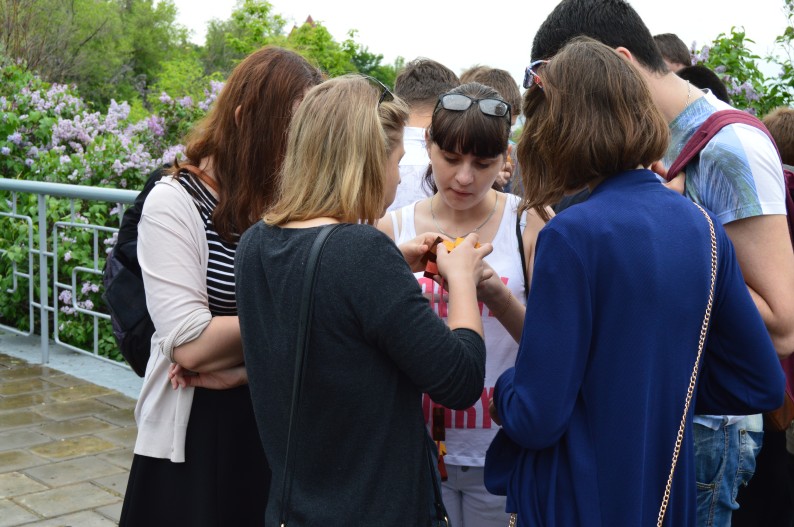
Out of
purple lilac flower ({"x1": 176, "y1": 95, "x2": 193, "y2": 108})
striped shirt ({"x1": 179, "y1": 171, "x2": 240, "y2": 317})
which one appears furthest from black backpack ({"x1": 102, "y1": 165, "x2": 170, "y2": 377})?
purple lilac flower ({"x1": 176, "y1": 95, "x2": 193, "y2": 108})

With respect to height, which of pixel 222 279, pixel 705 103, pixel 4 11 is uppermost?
pixel 4 11

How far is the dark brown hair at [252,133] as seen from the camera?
2.63 metres

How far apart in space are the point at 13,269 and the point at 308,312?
6078 millimetres

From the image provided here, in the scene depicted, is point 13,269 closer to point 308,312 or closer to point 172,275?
point 172,275

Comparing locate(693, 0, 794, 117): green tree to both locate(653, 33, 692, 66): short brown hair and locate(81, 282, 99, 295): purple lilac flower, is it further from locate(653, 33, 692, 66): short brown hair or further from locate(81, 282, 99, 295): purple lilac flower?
locate(81, 282, 99, 295): purple lilac flower

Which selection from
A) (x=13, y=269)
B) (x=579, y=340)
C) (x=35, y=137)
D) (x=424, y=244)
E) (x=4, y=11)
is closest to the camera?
(x=579, y=340)

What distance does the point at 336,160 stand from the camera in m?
2.12

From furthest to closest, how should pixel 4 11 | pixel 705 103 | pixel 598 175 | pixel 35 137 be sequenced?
pixel 4 11, pixel 35 137, pixel 705 103, pixel 598 175

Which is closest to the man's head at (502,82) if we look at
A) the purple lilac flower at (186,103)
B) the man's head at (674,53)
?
the man's head at (674,53)

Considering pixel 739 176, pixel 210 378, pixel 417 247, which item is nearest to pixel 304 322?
pixel 417 247

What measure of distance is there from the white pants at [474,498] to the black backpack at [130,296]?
0.99 m

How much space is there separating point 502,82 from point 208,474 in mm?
2573

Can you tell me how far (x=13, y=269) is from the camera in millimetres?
7320

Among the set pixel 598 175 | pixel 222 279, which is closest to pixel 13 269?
pixel 222 279
